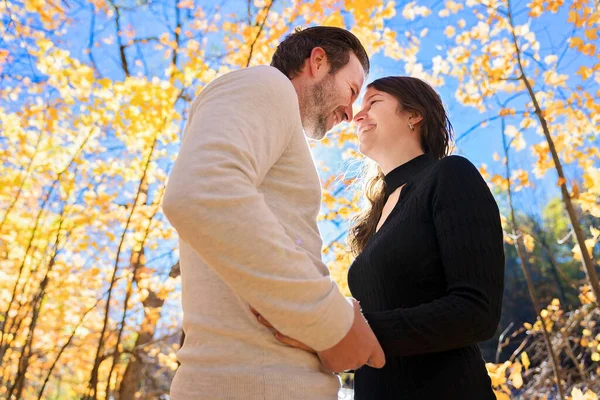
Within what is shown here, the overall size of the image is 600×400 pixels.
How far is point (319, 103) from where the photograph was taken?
1.16 metres

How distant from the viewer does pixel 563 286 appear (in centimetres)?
1070

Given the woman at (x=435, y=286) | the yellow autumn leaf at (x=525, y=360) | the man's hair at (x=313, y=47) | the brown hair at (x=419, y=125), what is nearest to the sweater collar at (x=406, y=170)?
the brown hair at (x=419, y=125)

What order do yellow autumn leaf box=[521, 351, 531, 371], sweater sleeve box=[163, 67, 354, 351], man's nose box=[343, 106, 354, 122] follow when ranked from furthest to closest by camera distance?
yellow autumn leaf box=[521, 351, 531, 371] < man's nose box=[343, 106, 354, 122] < sweater sleeve box=[163, 67, 354, 351]

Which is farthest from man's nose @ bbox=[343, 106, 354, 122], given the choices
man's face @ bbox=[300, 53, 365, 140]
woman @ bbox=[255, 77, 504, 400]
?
woman @ bbox=[255, 77, 504, 400]

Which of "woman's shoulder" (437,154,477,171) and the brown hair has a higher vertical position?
the brown hair

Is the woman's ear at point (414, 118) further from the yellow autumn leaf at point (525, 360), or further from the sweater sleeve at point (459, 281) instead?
the yellow autumn leaf at point (525, 360)

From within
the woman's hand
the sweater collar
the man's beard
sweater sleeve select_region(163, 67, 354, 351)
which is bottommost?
the woman's hand

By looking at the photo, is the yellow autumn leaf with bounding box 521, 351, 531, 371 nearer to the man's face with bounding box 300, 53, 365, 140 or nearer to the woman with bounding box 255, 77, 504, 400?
the woman with bounding box 255, 77, 504, 400

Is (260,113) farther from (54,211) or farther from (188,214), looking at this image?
(54,211)

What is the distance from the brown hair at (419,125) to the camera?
1.60 m

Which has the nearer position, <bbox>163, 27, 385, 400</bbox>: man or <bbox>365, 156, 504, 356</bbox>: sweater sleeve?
<bbox>163, 27, 385, 400</bbox>: man

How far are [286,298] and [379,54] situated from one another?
4.83m

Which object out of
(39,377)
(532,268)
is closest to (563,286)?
(532,268)

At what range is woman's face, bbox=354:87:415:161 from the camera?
1585mm
